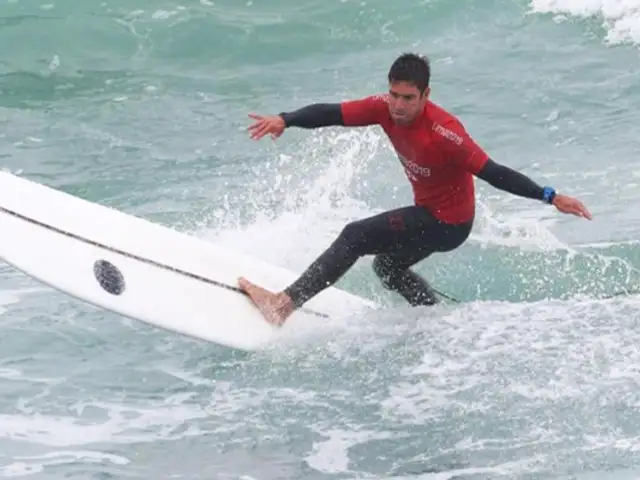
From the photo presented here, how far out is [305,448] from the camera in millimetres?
5227

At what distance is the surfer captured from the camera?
586 centimetres

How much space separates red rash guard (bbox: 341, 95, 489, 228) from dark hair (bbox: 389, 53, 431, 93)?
26 cm

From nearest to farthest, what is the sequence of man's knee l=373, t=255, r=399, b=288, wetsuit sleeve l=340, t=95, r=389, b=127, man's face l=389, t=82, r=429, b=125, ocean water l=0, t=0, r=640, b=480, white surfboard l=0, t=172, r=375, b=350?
ocean water l=0, t=0, r=640, b=480 < man's face l=389, t=82, r=429, b=125 < wetsuit sleeve l=340, t=95, r=389, b=127 < white surfboard l=0, t=172, r=375, b=350 < man's knee l=373, t=255, r=399, b=288

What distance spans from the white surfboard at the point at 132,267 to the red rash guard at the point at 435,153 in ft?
3.15

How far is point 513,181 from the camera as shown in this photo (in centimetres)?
588

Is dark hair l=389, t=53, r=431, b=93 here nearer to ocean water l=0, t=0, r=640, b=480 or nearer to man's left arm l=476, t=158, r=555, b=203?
man's left arm l=476, t=158, r=555, b=203

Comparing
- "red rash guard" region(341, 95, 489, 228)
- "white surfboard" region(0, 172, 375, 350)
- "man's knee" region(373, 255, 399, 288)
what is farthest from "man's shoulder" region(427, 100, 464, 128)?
"white surfboard" region(0, 172, 375, 350)

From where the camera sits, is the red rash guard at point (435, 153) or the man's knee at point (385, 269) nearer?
the red rash guard at point (435, 153)

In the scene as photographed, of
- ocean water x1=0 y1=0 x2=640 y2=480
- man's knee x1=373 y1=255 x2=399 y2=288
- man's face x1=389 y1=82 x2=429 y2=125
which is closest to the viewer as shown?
ocean water x1=0 y1=0 x2=640 y2=480

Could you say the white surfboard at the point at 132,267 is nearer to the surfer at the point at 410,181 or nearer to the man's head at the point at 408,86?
the surfer at the point at 410,181

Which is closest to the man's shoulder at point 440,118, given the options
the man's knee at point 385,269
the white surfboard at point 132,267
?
the man's knee at point 385,269

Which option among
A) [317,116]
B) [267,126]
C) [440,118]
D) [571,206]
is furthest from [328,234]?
[571,206]

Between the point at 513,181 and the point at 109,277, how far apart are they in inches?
85.2

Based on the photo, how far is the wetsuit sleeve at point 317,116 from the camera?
6.20 meters
